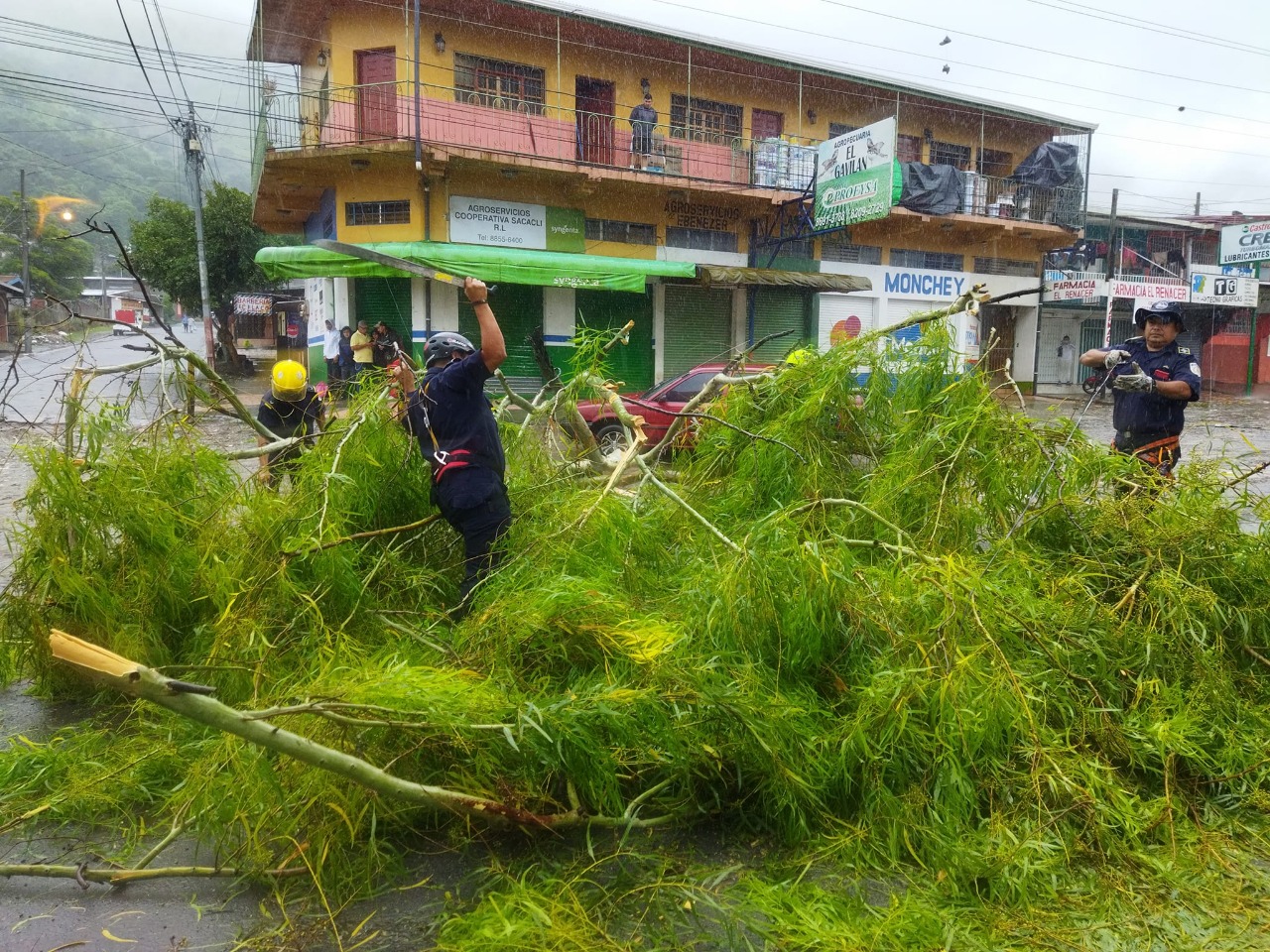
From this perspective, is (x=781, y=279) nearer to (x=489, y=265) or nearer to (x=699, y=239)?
(x=699, y=239)

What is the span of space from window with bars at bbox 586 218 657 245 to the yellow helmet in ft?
43.9

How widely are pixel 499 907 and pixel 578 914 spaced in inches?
8.7

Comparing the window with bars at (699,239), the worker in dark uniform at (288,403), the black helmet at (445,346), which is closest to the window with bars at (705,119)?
the window with bars at (699,239)

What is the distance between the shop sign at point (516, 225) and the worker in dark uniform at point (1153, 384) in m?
14.0

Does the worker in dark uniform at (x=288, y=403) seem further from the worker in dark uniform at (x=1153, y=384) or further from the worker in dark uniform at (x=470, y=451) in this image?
the worker in dark uniform at (x=1153, y=384)

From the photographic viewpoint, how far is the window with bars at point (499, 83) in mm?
17031

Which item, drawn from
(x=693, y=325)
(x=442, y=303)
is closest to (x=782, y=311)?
(x=693, y=325)

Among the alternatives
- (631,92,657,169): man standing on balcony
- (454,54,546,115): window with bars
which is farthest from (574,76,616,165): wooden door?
(454,54,546,115): window with bars

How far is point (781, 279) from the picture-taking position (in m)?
19.5

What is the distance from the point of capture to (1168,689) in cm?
309

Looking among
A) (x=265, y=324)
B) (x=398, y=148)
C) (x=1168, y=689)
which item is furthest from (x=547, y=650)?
(x=265, y=324)

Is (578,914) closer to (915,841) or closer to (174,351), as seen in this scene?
(915,841)

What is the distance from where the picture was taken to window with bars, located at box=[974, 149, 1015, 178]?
2417cm

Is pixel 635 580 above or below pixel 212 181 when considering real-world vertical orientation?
below
